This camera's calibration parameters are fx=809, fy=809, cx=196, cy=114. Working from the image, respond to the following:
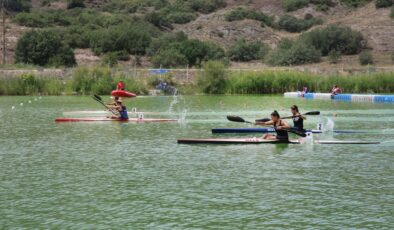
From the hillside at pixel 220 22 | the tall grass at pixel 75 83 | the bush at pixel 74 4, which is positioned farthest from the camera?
the bush at pixel 74 4

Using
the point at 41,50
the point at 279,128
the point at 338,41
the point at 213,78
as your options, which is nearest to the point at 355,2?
the point at 338,41

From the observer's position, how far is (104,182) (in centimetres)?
2045

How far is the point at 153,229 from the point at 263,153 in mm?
10679

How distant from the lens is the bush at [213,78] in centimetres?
6650

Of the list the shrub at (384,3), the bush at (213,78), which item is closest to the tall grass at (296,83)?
the bush at (213,78)

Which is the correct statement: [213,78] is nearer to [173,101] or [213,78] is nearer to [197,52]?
[173,101]

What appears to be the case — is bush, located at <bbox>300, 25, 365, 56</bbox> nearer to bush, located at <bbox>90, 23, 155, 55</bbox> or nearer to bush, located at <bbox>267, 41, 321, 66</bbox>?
bush, located at <bbox>267, 41, 321, 66</bbox>

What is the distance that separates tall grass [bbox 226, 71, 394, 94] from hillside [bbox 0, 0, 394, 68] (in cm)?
1734

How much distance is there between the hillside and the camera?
9169cm

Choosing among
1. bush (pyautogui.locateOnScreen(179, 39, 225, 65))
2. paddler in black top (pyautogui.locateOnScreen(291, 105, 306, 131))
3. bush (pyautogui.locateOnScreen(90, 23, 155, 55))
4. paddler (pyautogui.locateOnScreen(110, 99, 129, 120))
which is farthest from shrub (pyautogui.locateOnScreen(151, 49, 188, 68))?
paddler in black top (pyautogui.locateOnScreen(291, 105, 306, 131))

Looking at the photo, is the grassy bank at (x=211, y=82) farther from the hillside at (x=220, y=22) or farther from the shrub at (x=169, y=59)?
the hillside at (x=220, y=22)

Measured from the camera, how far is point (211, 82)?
67125 mm

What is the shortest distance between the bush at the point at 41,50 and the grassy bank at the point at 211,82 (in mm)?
15050

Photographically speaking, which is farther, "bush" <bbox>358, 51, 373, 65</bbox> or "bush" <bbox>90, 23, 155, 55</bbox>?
"bush" <bbox>90, 23, 155, 55</bbox>
